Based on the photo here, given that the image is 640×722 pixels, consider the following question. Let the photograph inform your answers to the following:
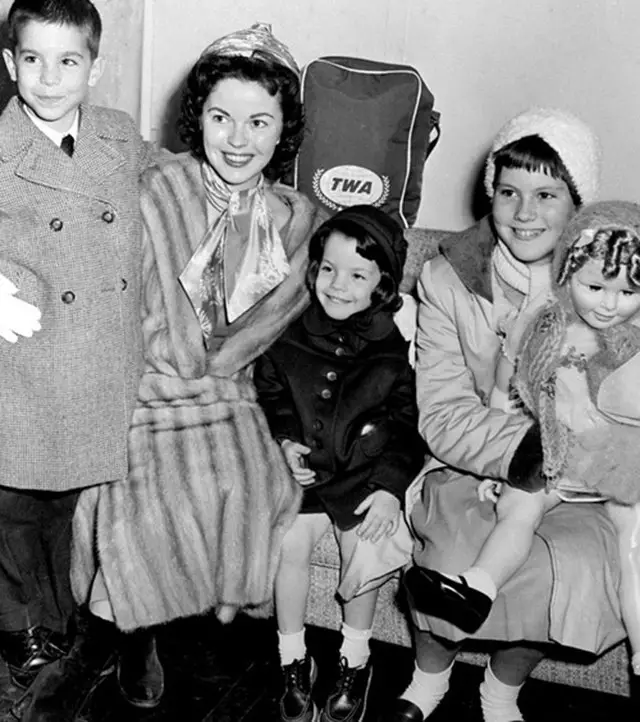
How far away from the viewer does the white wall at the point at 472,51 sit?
334 cm

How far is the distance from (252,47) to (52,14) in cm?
46

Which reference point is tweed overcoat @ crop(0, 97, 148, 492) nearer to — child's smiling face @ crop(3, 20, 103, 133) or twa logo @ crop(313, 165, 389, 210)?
child's smiling face @ crop(3, 20, 103, 133)

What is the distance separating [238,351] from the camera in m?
2.68

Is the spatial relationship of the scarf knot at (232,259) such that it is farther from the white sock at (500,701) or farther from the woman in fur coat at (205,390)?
the white sock at (500,701)

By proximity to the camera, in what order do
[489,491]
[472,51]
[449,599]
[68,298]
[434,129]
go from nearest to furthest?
1. [449,599]
2. [68,298]
3. [489,491]
4. [434,129]
5. [472,51]

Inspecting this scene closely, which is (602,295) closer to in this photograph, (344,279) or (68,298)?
(344,279)

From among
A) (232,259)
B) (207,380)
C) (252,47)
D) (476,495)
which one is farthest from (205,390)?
(252,47)

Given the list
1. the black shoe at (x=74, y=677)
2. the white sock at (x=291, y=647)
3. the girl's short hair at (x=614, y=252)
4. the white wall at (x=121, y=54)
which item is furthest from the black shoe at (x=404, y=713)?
the white wall at (x=121, y=54)

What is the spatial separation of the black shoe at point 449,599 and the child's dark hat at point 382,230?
68cm

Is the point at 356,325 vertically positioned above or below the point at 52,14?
below

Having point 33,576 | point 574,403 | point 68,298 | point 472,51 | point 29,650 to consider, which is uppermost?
point 472,51

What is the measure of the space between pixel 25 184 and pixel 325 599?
1.15 meters

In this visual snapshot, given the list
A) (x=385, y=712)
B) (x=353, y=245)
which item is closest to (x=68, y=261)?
(x=353, y=245)

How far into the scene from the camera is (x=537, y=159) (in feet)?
A: 8.46
